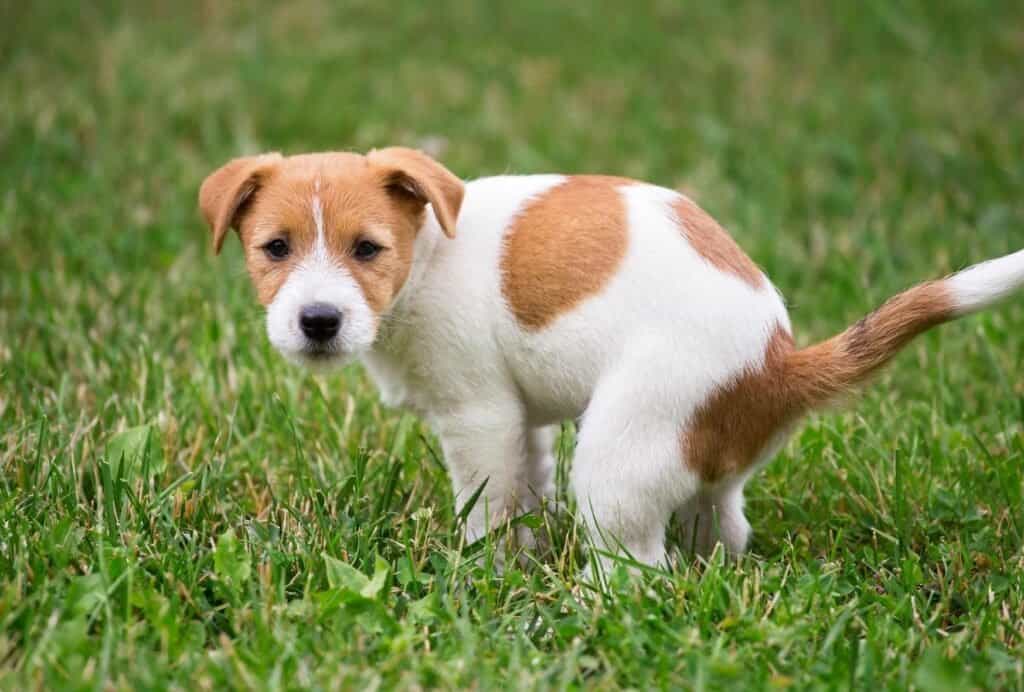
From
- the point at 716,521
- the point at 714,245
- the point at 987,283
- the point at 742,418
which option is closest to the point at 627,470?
the point at 742,418

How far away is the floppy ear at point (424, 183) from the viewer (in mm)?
3441

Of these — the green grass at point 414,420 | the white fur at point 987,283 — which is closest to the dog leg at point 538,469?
the green grass at point 414,420

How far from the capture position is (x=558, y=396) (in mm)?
3615

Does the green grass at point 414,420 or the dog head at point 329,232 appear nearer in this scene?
the green grass at point 414,420

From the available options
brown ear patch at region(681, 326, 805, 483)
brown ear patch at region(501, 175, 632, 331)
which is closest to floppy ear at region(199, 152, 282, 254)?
brown ear patch at region(501, 175, 632, 331)

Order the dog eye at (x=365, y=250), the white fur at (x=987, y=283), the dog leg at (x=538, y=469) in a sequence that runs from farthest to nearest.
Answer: the dog leg at (x=538, y=469) < the dog eye at (x=365, y=250) < the white fur at (x=987, y=283)

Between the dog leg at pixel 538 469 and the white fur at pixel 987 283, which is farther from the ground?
the white fur at pixel 987 283

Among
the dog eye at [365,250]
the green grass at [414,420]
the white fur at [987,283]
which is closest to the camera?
the green grass at [414,420]

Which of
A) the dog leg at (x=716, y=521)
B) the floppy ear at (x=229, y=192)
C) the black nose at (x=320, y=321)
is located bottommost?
the dog leg at (x=716, y=521)

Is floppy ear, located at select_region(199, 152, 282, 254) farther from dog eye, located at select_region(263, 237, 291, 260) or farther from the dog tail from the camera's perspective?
the dog tail

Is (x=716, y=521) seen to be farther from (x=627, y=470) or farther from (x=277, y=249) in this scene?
(x=277, y=249)

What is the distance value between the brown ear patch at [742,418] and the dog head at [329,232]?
0.90 meters

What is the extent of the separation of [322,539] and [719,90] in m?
5.78

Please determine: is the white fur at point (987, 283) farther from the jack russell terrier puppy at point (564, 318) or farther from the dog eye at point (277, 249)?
the dog eye at point (277, 249)
